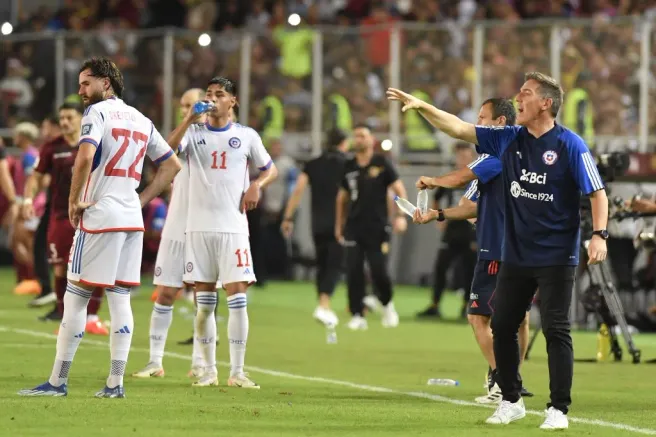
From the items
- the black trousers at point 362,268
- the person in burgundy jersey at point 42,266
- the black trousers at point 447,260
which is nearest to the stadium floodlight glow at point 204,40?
the person in burgundy jersey at point 42,266

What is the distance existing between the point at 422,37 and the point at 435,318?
4.91 m

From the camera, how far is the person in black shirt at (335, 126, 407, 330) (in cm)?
1808

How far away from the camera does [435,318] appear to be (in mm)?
19750

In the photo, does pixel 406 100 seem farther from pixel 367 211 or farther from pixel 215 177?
pixel 367 211

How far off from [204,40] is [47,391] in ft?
46.5

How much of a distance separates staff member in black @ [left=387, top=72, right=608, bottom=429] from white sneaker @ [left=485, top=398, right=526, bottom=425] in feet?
1.08

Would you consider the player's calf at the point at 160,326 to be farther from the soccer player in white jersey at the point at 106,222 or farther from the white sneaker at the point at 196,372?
the soccer player in white jersey at the point at 106,222

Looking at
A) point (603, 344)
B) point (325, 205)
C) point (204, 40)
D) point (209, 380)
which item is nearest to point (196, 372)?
point (209, 380)

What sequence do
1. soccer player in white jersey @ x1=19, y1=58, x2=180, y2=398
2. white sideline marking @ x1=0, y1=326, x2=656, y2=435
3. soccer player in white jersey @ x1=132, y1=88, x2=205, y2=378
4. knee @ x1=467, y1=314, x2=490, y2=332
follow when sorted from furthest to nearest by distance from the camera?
soccer player in white jersey @ x1=132, y1=88, x2=205, y2=378 < knee @ x1=467, y1=314, x2=490, y2=332 < soccer player in white jersey @ x1=19, y1=58, x2=180, y2=398 < white sideline marking @ x1=0, y1=326, x2=656, y2=435

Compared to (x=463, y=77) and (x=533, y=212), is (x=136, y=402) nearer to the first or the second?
(x=533, y=212)

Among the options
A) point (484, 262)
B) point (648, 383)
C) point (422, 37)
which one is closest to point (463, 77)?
point (422, 37)

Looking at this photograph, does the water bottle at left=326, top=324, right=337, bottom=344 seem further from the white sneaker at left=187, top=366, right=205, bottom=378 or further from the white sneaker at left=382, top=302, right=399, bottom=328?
the white sneaker at left=187, top=366, right=205, bottom=378

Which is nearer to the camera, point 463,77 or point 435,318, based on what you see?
point 435,318

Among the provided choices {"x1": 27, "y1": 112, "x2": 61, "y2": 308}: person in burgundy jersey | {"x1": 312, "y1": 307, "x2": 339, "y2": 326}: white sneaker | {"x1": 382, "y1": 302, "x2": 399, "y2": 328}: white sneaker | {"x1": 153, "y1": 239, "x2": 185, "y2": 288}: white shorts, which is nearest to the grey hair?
{"x1": 153, "y1": 239, "x2": 185, "y2": 288}: white shorts
